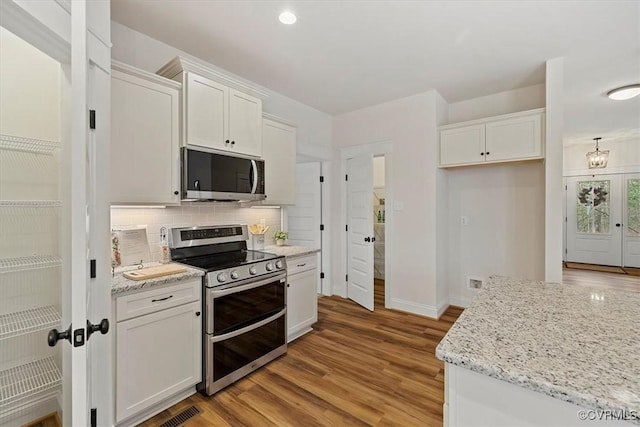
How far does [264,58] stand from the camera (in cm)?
278

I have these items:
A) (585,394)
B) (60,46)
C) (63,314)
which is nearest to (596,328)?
(585,394)

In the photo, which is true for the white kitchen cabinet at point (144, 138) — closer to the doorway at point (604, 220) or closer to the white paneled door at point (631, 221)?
the doorway at point (604, 220)

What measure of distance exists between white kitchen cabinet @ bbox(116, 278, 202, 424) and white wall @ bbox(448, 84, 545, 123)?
3779 millimetres

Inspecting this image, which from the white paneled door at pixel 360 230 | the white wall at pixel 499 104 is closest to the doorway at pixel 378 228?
the white paneled door at pixel 360 230

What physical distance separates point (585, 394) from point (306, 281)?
253 cm

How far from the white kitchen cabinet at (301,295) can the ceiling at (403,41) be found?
1972mm

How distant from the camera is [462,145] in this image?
3.48 m

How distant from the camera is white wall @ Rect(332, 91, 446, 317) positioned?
3602 mm

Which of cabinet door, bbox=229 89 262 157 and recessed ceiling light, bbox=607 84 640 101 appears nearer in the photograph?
cabinet door, bbox=229 89 262 157

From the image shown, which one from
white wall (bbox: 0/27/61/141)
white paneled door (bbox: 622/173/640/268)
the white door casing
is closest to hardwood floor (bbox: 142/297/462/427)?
white wall (bbox: 0/27/61/141)

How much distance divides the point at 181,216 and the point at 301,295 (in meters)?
1.39

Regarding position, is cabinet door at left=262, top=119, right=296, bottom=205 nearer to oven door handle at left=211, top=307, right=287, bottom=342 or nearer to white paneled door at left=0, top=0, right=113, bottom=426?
oven door handle at left=211, top=307, right=287, bottom=342

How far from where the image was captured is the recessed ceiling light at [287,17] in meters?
2.12

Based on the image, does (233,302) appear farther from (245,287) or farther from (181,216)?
(181,216)
